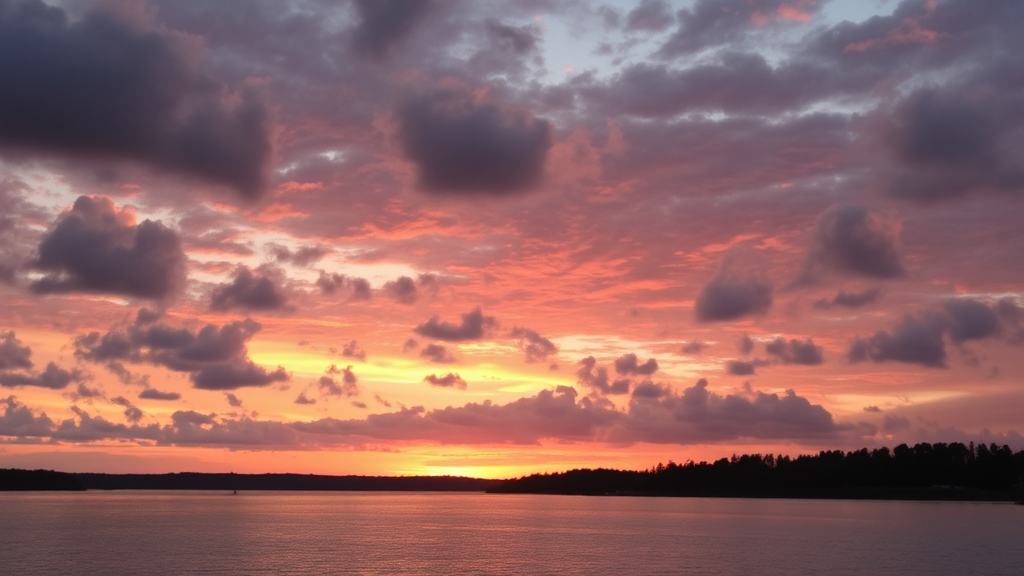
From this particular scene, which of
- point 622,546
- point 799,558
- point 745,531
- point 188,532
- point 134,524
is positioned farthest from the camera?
point 134,524

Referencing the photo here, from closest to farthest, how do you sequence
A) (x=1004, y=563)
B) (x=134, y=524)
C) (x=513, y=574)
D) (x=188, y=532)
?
1. (x=513, y=574)
2. (x=1004, y=563)
3. (x=188, y=532)
4. (x=134, y=524)

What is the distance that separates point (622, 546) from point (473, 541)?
25468 mm

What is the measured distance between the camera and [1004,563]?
348ft

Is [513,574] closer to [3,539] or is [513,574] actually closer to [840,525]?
[3,539]

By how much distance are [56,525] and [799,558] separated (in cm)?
14143

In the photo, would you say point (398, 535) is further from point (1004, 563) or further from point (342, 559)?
point (1004, 563)

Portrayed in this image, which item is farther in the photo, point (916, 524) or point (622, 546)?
point (916, 524)

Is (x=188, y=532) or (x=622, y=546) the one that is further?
(x=188, y=532)

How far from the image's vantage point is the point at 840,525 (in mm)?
187375

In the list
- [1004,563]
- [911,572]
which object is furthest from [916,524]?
Result: [911,572]

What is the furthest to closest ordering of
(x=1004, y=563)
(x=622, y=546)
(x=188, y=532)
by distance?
(x=188, y=532), (x=622, y=546), (x=1004, y=563)

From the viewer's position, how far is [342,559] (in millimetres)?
107125

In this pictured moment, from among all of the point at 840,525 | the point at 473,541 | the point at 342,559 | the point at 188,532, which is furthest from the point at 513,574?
the point at 840,525

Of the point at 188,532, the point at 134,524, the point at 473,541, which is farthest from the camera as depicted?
the point at 134,524
